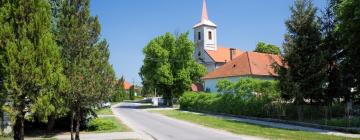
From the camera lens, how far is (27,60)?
40.4ft

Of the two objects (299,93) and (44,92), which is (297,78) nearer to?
(299,93)

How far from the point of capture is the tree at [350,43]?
84.6 feet

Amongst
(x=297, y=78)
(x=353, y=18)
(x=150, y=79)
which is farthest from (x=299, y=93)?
(x=150, y=79)

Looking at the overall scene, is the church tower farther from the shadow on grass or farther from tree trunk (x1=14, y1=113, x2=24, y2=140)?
tree trunk (x1=14, y1=113, x2=24, y2=140)

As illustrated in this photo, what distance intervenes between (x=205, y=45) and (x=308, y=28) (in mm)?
55396

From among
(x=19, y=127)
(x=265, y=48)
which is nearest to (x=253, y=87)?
(x=19, y=127)

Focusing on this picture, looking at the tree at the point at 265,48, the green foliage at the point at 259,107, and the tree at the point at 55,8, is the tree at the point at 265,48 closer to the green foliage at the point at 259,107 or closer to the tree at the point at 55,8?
the green foliage at the point at 259,107

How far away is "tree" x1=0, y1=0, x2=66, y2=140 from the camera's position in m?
12.3

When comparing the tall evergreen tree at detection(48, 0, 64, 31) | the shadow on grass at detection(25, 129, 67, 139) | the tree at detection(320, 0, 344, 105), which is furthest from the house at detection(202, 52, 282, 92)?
the tall evergreen tree at detection(48, 0, 64, 31)

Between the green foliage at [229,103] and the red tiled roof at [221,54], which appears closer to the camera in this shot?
the green foliage at [229,103]

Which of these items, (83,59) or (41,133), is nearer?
(83,59)

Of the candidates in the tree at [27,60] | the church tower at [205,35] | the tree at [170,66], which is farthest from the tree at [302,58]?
the church tower at [205,35]

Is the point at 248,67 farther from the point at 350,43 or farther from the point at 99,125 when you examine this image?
the point at 99,125

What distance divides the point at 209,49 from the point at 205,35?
3.36 meters
